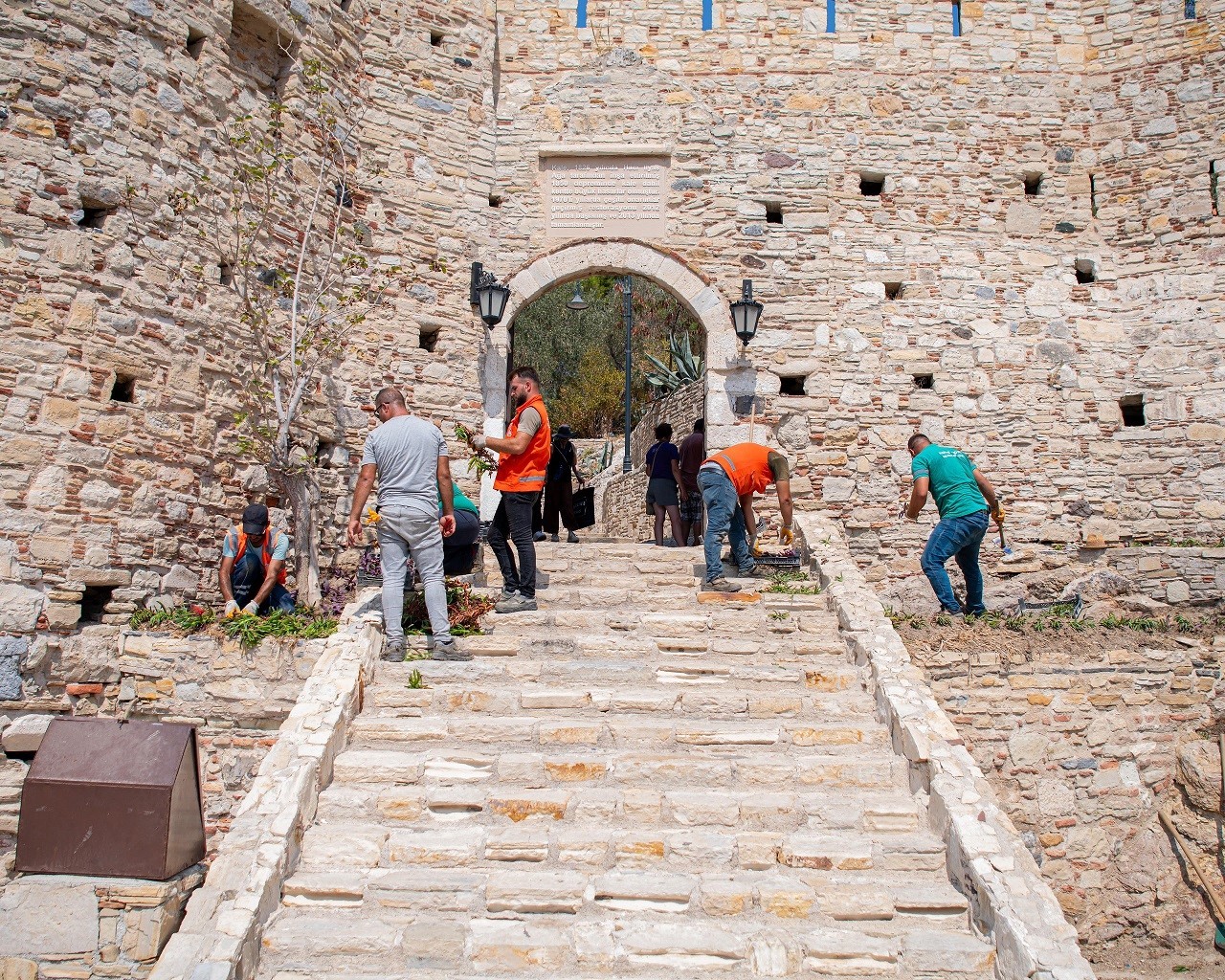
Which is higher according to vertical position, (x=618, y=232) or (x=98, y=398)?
(x=618, y=232)

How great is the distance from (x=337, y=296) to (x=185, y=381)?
6.79ft

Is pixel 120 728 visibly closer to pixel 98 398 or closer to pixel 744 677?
pixel 98 398

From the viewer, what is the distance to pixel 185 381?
7.71 metres

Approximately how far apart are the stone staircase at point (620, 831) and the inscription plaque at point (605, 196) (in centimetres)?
564

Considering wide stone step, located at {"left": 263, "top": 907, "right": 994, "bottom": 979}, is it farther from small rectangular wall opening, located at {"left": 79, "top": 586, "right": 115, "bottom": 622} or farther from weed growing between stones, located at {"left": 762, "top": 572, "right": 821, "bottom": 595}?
small rectangular wall opening, located at {"left": 79, "top": 586, "right": 115, "bottom": 622}

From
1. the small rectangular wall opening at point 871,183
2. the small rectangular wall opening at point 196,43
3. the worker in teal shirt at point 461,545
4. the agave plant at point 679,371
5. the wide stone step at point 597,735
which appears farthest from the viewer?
the agave plant at point 679,371

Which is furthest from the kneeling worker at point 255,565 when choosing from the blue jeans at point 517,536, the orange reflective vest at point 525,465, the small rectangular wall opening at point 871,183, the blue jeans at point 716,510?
the small rectangular wall opening at point 871,183

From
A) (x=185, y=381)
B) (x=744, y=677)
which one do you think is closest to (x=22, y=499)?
(x=185, y=381)

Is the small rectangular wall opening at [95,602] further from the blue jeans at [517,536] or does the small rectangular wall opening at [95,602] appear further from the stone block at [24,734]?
the blue jeans at [517,536]

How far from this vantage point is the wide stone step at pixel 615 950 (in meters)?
3.99

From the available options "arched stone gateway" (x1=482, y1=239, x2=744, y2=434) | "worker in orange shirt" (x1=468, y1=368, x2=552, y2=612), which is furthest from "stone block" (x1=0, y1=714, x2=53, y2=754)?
"arched stone gateway" (x1=482, y1=239, x2=744, y2=434)

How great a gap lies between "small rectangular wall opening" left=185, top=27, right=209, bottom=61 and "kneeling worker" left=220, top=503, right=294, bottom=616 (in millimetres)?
3663

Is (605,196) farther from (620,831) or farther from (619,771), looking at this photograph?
(620,831)

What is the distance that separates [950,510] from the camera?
25.3 ft
